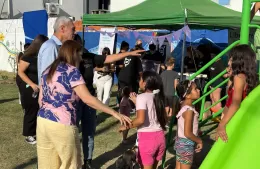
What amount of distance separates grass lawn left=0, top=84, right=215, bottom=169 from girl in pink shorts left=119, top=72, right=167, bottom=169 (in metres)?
1.36

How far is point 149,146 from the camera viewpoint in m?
3.65

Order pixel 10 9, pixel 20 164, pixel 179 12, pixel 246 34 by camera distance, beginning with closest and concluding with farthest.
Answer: pixel 246 34
pixel 20 164
pixel 179 12
pixel 10 9

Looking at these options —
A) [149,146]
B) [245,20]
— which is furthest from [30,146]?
[245,20]

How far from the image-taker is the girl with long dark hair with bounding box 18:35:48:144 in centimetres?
508

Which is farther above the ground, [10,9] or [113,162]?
[10,9]

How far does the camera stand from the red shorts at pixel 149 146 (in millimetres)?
3656

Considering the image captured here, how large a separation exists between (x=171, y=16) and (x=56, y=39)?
3.82 metres

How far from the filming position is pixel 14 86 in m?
12.4

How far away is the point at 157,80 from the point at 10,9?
18.9m

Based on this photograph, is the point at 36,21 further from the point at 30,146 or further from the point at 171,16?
the point at 30,146

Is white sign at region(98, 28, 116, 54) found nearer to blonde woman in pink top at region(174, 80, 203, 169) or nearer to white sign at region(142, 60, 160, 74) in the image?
white sign at region(142, 60, 160, 74)

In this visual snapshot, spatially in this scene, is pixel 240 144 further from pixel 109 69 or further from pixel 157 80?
pixel 109 69

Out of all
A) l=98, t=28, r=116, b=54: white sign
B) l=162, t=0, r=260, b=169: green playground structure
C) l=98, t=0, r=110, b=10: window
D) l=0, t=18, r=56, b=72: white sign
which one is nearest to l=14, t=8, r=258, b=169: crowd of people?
l=162, t=0, r=260, b=169: green playground structure

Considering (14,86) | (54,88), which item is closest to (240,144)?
(54,88)
